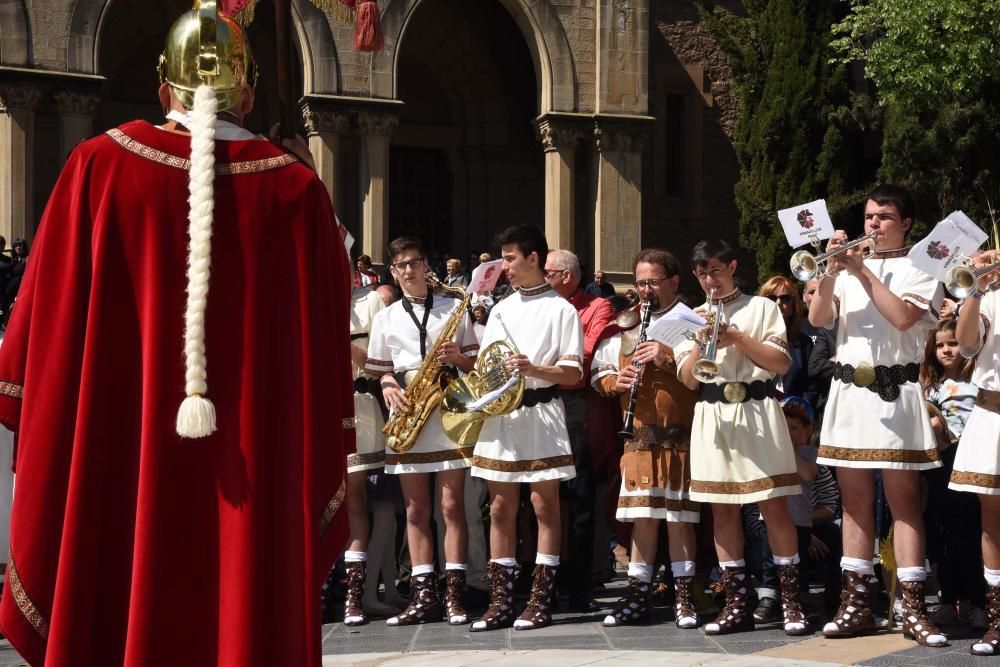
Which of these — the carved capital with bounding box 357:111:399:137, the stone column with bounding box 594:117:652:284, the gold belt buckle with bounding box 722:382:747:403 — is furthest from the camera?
the stone column with bounding box 594:117:652:284

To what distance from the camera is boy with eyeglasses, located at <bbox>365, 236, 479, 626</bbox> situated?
25.8 feet

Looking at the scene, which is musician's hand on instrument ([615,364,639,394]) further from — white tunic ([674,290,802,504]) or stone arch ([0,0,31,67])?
stone arch ([0,0,31,67])

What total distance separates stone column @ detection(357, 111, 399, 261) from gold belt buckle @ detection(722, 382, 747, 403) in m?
13.6

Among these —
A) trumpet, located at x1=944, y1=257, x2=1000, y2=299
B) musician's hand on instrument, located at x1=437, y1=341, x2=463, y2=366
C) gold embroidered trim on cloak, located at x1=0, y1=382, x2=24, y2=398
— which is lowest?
gold embroidered trim on cloak, located at x1=0, y1=382, x2=24, y2=398

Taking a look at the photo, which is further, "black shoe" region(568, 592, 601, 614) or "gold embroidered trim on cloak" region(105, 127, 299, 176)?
"black shoe" region(568, 592, 601, 614)

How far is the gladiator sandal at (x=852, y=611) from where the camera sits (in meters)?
6.85

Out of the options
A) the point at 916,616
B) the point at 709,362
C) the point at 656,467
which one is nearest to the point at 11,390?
the point at 709,362

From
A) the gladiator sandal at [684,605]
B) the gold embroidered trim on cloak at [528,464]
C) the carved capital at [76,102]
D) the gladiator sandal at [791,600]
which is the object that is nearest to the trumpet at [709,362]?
the gold embroidered trim on cloak at [528,464]

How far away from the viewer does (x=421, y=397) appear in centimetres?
795

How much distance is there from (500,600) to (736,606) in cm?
128

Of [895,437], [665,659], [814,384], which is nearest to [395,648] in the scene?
[665,659]

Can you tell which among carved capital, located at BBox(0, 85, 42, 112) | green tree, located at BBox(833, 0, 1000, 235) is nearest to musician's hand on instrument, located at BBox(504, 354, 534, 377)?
carved capital, located at BBox(0, 85, 42, 112)

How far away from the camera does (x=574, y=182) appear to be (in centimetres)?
2256

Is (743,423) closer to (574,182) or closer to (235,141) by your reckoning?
(235,141)
